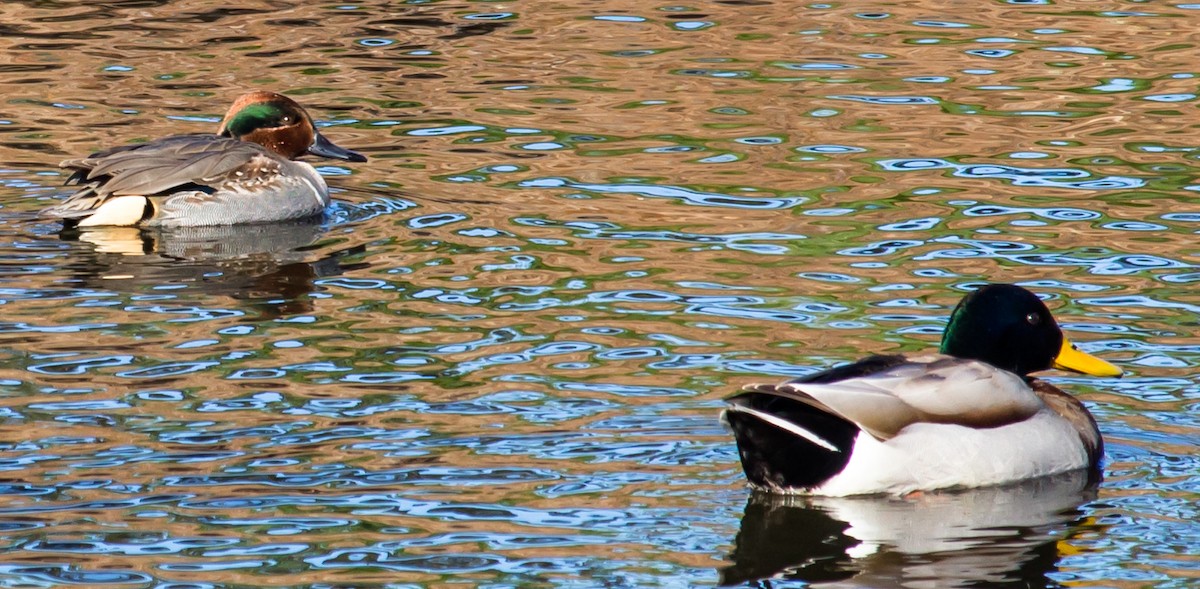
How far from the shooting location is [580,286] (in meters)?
10.4

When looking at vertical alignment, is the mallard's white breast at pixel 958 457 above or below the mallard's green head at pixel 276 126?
below

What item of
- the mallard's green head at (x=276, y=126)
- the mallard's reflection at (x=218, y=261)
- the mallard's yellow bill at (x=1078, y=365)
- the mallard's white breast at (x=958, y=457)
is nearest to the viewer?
the mallard's white breast at (x=958, y=457)

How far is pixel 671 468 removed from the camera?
24.8ft

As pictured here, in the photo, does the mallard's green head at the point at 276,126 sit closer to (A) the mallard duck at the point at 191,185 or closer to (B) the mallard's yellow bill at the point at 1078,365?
(A) the mallard duck at the point at 191,185

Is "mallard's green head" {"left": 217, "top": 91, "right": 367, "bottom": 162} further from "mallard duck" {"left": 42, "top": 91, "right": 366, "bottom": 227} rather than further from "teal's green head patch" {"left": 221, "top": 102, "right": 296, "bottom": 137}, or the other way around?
"mallard duck" {"left": 42, "top": 91, "right": 366, "bottom": 227}

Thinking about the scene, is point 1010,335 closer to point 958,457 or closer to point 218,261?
point 958,457

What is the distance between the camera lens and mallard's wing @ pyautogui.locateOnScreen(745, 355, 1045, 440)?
23.7 ft

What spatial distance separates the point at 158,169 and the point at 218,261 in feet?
3.54

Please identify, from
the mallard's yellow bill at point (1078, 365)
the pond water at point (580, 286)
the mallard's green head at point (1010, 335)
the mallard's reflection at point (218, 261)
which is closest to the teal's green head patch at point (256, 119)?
the pond water at point (580, 286)

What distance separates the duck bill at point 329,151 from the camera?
1325 centimetres

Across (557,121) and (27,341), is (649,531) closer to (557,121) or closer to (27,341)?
(27,341)

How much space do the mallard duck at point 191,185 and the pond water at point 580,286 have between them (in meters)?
0.17

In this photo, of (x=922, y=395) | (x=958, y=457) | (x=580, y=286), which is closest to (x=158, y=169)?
(x=580, y=286)

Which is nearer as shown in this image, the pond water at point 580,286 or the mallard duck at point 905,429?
the pond water at point 580,286
